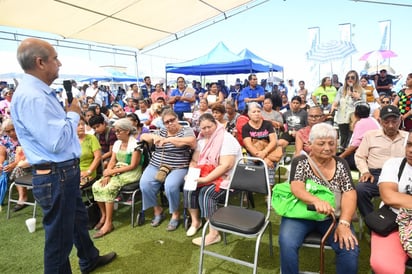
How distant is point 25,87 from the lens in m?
1.70

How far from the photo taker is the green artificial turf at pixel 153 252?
8.32 feet

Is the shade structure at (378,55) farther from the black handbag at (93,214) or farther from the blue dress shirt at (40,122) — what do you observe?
the blue dress shirt at (40,122)

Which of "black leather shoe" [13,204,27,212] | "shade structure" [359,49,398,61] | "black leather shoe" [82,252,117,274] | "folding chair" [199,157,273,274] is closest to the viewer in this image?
"folding chair" [199,157,273,274]

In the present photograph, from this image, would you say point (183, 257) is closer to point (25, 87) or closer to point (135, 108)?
point (25, 87)

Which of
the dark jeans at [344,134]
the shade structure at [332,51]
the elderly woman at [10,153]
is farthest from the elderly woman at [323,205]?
the shade structure at [332,51]

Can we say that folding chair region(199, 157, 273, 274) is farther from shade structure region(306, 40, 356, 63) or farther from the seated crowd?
shade structure region(306, 40, 356, 63)

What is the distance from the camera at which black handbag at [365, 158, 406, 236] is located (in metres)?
1.87

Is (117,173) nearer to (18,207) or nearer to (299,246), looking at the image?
(18,207)

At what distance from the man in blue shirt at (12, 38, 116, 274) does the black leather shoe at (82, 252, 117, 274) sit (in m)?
0.51

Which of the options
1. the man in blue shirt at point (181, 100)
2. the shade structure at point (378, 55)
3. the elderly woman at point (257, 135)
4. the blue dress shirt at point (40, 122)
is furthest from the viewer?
the shade structure at point (378, 55)

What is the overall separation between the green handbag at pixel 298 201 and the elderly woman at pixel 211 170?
867 millimetres

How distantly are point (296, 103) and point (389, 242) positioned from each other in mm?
3781

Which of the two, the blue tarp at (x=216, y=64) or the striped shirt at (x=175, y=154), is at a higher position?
the blue tarp at (x=216, y=64)

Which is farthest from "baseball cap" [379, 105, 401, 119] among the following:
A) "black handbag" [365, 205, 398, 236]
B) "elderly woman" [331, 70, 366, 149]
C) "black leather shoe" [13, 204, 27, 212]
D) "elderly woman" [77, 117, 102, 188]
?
"black leather shoe" [13, 204, 27, 212]
